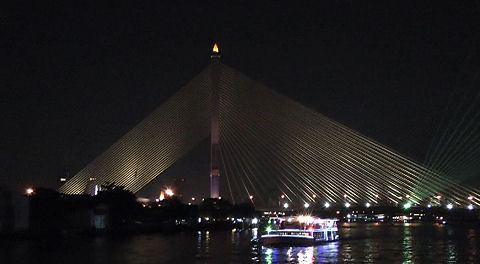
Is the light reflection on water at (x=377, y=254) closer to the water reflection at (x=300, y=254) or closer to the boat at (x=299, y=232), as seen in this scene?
the water reflection at (x=300, y=254)

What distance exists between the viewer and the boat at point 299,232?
107 feet

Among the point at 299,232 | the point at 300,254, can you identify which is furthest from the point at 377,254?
the point at 299,232

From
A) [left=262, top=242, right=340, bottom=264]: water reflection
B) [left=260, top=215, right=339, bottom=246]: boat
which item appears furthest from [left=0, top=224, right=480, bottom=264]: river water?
[left=260, top=215, right=339, bottom=246]: boat

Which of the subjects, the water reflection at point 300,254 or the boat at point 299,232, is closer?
the water reflection at point 300,254

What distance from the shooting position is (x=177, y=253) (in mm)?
26672

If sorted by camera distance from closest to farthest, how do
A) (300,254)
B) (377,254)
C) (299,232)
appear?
(377,254), (300,254), (299,232)

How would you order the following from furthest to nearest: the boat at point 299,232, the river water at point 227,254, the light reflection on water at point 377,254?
the boat at point 299,232, the light reflection on water at point 377,254, the river water at point 227,254

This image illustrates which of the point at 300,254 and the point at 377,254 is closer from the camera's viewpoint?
the point at 377,254

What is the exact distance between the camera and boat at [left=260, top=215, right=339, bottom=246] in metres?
32.8

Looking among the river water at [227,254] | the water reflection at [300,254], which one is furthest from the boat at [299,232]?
the water reflection at [300,254]

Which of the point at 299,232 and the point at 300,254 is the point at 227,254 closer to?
the point at 300,254

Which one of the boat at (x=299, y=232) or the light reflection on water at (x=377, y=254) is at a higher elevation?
the boat at (x=299, y=232)

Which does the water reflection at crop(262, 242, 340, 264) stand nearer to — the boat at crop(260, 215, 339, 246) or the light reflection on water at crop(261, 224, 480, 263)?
the light reflection on water at crop(261, 224, 480, 263)

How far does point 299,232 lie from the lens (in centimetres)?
3466
